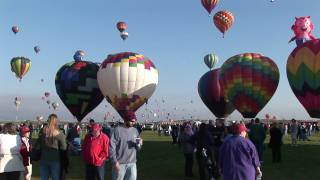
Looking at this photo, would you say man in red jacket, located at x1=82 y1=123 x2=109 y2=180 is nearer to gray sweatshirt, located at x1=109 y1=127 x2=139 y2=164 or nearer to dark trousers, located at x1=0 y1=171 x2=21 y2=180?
gray sweatshirt, located at x1=109 y1=127 x2=139 y2=164

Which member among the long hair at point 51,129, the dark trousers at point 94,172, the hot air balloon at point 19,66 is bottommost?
the dark trousers at point 94,172

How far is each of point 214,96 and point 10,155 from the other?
1174 inches

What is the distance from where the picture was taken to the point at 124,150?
829 centimetres

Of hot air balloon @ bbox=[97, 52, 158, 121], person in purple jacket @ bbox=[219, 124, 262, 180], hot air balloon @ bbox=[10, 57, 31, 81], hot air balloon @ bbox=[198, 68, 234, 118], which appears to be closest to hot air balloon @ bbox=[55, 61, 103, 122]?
hot air balloon @ bbox=[97, 52, 158, 121]

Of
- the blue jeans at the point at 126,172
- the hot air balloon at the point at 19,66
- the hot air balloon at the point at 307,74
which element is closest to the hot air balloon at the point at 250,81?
the hot air balloon at the point at 307,74

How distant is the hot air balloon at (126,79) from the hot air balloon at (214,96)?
7.71 meters

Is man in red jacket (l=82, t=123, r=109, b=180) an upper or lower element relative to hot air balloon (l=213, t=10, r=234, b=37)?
lower

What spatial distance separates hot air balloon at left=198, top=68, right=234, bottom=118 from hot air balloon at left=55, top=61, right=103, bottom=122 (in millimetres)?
9152

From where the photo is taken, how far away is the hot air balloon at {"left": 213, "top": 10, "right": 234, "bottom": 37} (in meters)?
38.8

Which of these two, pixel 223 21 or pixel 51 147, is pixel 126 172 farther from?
Result: pixel 223 21

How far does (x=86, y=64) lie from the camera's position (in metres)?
32.0

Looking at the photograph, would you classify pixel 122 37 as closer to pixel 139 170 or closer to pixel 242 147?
pixel 139 170

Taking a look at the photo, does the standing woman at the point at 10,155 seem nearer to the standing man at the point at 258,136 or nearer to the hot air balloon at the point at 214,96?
the standing man at the point at 258,136

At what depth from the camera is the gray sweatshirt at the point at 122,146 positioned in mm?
8273
